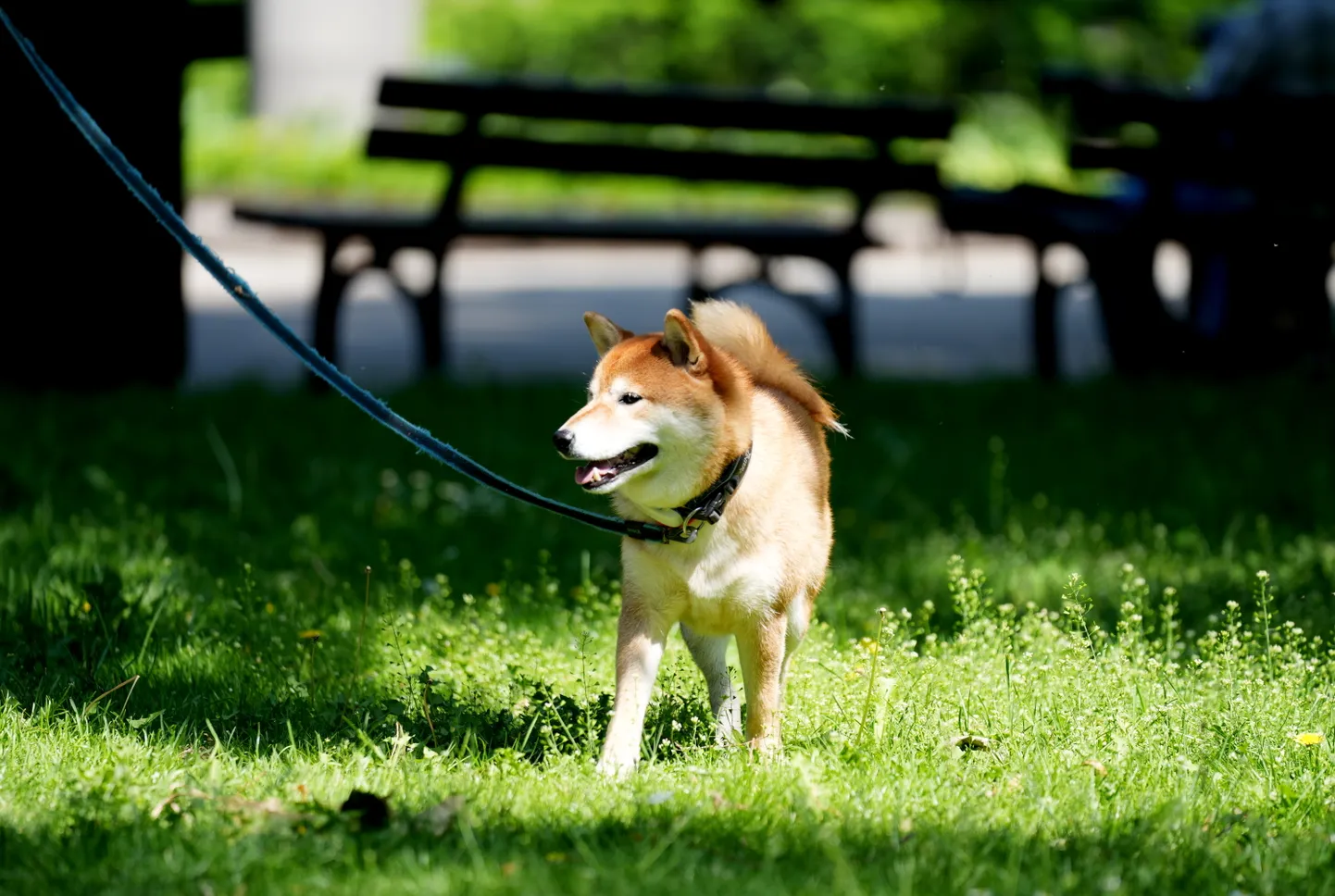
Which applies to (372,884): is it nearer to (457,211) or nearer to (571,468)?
(571,468)

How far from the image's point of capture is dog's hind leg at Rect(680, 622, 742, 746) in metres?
3.43

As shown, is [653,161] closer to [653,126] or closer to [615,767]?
[653,126]

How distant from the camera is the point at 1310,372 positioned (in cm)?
797

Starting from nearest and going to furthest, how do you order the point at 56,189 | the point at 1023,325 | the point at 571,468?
the point at 571,468
the point at 56,189
the point at 1023,325

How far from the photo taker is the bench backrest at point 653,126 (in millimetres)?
7809

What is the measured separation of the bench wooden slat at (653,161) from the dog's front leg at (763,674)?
4997 mm

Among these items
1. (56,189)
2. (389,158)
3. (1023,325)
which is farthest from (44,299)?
(1023,325)

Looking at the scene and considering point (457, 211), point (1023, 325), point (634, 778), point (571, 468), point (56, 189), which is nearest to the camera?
point (634, 778)

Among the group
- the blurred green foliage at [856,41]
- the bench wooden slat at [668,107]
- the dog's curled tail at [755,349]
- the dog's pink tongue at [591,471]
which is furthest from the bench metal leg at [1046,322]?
the blurred green foliage at [856,41]

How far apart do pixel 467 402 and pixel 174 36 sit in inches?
76.8

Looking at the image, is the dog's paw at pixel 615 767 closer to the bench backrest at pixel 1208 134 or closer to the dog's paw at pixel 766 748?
the dog's paw at pixel 766 748

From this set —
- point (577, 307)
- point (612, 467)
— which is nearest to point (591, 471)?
point (612, 467)

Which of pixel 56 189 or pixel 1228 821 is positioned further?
pixel 56 189

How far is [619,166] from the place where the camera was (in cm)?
810
